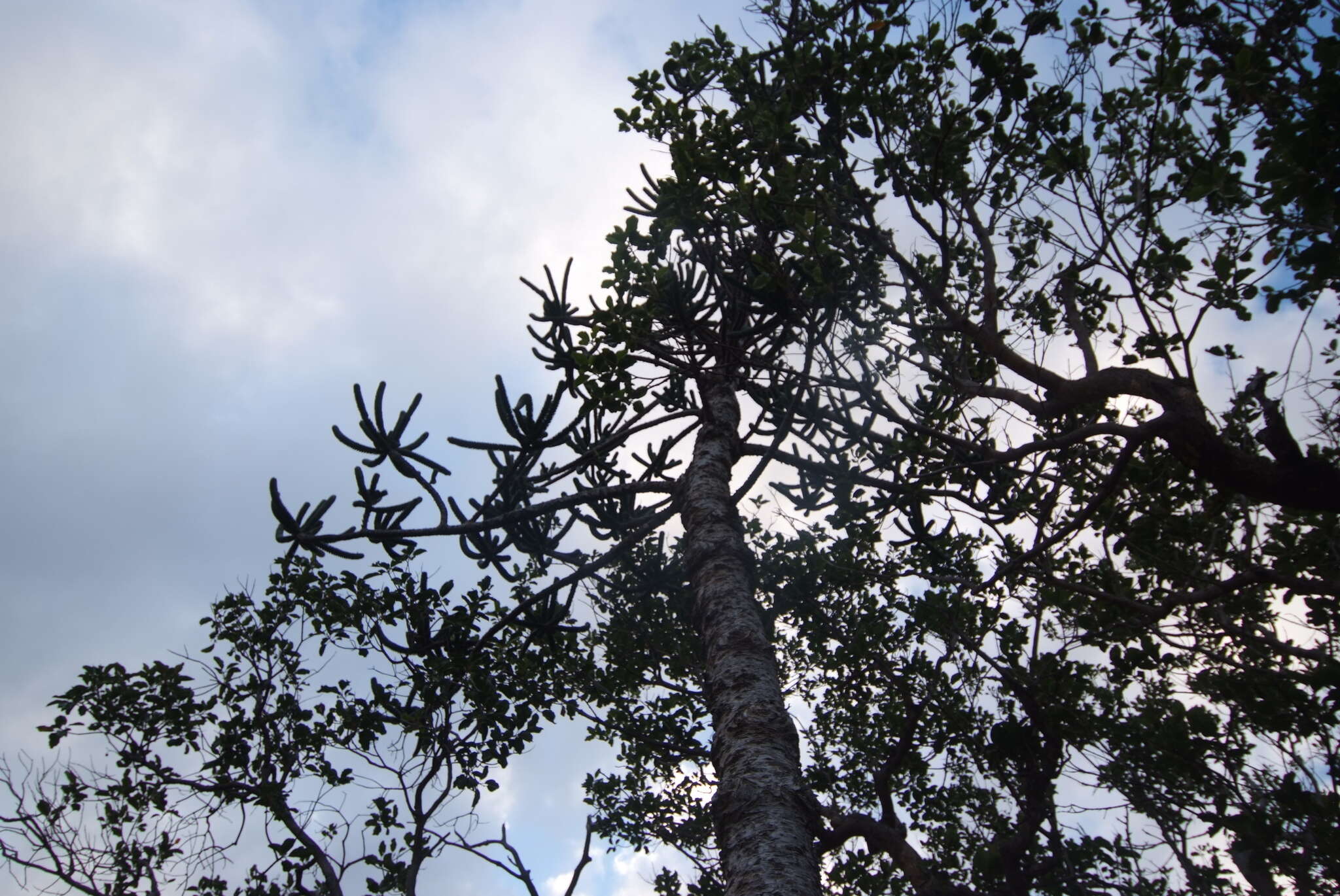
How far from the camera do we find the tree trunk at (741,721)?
4.32m

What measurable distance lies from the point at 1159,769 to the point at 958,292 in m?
5.28

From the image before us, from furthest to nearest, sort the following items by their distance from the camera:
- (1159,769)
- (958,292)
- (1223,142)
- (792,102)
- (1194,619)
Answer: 1. (1159,769)
2. (958,292)
3. (1194,619)
4. (792,102)
5. (1223,142)

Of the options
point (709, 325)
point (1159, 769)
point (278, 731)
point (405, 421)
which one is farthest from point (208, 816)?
point (1159, 769)

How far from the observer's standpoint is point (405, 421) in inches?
268

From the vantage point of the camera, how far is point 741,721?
505cm

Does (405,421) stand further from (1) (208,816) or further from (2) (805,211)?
(1) (208,816)

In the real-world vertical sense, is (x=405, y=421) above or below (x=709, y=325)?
below

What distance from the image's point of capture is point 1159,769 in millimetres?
7625

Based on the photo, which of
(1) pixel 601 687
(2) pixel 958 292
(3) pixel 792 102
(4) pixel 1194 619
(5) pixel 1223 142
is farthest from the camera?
(1) pixel 601 687

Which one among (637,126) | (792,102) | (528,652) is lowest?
(528,652)

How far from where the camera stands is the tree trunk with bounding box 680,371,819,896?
4316 mm

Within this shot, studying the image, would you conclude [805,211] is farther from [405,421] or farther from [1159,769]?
[1159,769]

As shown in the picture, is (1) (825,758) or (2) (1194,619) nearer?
(2) (1194,619)

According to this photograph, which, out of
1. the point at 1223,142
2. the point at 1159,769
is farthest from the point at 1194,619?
the point at 1223,142
